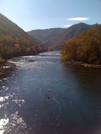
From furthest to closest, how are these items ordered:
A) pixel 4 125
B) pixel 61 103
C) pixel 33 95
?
pixel 33 95, pixel 61 103, pixel 4 125

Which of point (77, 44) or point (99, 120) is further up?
point (77, 44)

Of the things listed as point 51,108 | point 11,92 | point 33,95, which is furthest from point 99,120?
point 11,92

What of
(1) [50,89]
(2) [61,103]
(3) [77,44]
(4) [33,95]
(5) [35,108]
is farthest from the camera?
(3) [77,44]

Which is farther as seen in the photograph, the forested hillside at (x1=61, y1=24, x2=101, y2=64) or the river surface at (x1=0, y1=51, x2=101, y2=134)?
the forested hillside at (x1=61, y1=24, x2=101, y2=64)

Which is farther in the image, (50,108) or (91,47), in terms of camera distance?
(91,47)

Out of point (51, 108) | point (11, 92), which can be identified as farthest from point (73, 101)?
point (11, 92)

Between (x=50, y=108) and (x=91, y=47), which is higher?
(x=91, y=47)

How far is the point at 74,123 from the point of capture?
1764cm

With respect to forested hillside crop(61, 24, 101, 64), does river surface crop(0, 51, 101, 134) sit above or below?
below

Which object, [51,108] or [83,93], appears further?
[83,93]

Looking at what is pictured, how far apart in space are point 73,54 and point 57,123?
60323 millimetres

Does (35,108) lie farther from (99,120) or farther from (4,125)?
(99,120)

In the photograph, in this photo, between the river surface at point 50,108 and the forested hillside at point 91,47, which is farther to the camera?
the forested hillside at point 91,47

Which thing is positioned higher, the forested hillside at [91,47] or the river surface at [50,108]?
the forested hillside at [91,47]
